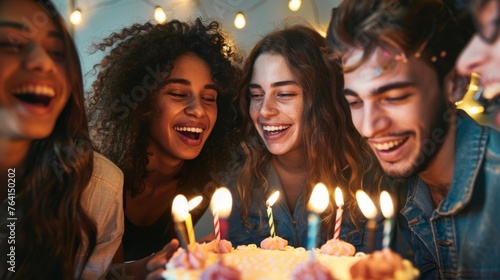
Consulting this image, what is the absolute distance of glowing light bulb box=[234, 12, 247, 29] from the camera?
233cm

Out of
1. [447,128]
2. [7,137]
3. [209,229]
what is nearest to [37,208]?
[7,137]

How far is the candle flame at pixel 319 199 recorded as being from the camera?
1801mm

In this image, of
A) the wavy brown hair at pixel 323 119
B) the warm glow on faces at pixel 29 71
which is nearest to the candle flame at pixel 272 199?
the wavy brown hair at pixel 323 119

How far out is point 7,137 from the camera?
1.96 meters

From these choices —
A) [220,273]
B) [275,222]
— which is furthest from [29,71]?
[275,222]

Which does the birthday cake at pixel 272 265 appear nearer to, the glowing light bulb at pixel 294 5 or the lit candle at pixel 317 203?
the lit candle at pixel 317 203

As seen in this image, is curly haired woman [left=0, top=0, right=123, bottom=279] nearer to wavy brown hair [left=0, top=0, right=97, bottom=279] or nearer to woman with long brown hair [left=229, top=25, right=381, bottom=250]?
wavy brown hair [left=0, top=0, right=97, bottom=279]

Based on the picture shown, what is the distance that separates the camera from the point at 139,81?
2.40m

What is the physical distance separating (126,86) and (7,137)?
649mm

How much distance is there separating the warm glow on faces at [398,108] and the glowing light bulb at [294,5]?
455 millimetres

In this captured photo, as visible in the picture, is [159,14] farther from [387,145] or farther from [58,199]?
[387,145]

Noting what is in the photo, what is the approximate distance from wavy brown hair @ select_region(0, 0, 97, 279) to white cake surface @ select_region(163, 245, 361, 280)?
0.61 m

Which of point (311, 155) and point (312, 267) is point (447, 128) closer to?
point (311, 155)

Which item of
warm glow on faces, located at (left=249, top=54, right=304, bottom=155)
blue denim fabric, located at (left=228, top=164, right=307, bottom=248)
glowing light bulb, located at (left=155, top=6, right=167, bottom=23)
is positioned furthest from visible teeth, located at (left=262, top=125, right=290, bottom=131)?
glowing light bulb, located at (left=155, top=6, right=167, bottom=23)
